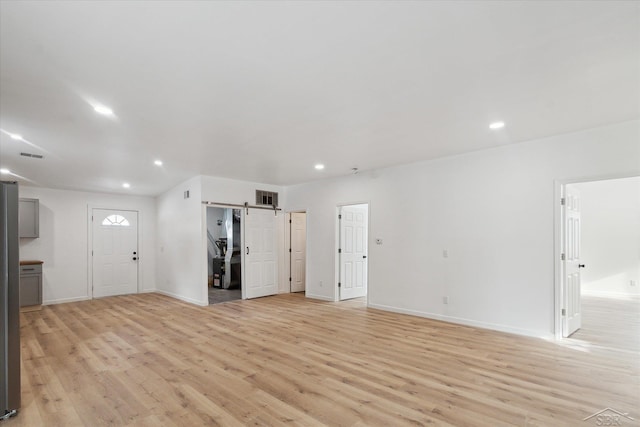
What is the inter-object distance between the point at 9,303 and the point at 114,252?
606 cm

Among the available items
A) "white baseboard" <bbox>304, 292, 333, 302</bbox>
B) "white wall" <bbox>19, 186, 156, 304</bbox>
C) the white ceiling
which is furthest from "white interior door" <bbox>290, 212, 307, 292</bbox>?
"white wall" <bbox>19, 186, 156, 304</bbox>

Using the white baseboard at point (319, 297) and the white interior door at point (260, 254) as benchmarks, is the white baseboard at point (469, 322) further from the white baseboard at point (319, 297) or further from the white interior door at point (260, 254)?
the white interior door at point (260, 254)

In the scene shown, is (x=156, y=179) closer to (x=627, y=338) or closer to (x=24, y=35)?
(x=24, y=35)

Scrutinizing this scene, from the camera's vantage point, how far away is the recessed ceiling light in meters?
3.20

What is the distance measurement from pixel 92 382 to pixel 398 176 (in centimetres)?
510

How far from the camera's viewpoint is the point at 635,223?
24.0ft

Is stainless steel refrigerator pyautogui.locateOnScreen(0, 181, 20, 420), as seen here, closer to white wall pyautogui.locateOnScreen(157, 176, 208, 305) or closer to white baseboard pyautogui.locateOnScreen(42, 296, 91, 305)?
white wall pyautogui.locateOnScreen(157, 176, 208, 305)

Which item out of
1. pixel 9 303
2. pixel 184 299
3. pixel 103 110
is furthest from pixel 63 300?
pixel 103 110

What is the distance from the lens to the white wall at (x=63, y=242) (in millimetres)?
7046

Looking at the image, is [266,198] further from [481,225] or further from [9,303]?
[9,303]

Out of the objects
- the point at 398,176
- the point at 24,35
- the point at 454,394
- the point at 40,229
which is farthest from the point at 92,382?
the point at 40,229

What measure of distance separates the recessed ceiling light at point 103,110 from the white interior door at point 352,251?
15.0 ft

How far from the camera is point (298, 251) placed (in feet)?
27.4

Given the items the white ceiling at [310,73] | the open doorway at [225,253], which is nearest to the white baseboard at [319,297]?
the open doorway at [225,253]
